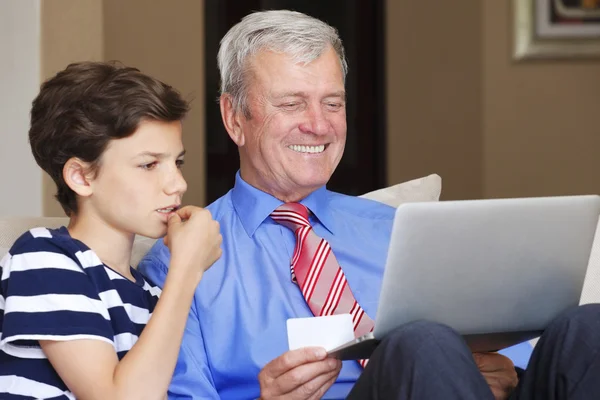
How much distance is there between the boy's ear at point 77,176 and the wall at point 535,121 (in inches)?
144

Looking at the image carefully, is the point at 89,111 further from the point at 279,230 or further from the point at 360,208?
the point at 360,208

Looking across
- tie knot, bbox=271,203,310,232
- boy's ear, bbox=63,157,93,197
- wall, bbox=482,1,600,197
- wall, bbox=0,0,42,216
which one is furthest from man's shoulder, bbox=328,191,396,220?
wall, bbox=482,1,600,197

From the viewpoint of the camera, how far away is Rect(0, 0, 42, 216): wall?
2852 mm

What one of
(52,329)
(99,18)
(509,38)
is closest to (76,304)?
(52,329)

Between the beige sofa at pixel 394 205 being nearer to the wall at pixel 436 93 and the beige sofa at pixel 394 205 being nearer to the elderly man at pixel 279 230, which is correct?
the elderly man at pixel 279 230

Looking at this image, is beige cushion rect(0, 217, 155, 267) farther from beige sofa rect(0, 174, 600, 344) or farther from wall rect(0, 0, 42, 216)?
wall rect(0, 0, 42, 216)

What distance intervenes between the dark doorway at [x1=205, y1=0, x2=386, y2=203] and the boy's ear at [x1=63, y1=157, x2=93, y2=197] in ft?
12.4

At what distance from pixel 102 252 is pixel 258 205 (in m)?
0.45

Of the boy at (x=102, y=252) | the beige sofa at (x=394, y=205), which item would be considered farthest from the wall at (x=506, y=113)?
the boy at (x=102, y=252)

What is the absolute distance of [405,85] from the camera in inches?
208

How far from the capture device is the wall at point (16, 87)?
285 centimetres

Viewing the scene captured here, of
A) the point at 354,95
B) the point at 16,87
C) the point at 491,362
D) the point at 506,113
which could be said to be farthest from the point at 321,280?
the point at 354,95

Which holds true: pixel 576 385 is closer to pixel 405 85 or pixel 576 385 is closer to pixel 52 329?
pixel 52 329

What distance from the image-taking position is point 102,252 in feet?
5.10
